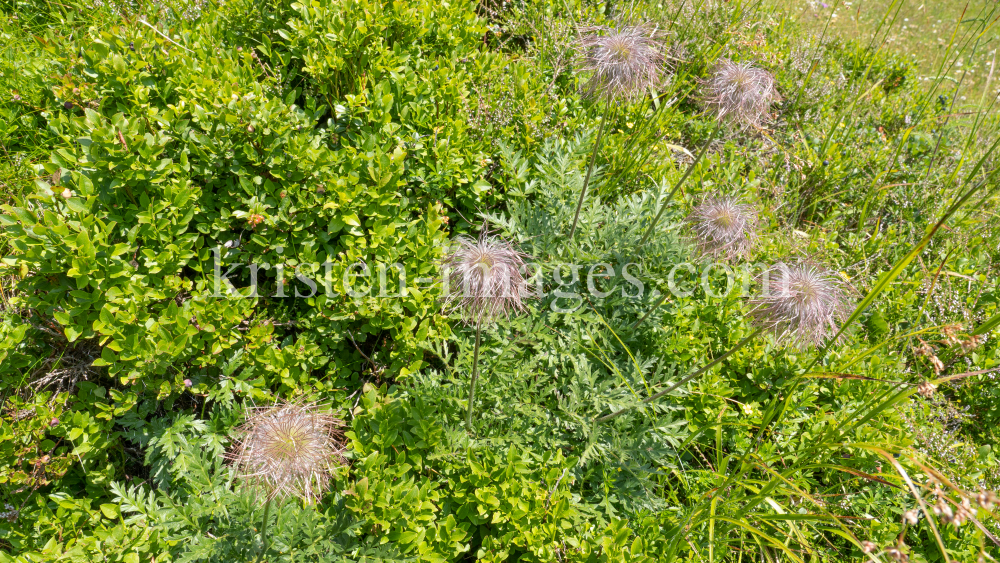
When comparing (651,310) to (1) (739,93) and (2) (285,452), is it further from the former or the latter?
(2) (285,452)

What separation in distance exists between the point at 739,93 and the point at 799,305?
4.07 feet

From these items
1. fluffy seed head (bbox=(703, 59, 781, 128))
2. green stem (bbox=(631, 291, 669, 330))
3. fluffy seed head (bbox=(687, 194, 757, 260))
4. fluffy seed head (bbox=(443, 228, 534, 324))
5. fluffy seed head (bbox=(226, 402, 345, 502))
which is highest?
fluffy seed head (bbox=(703, 59, 781, 128))

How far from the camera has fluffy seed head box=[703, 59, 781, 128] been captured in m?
3.31

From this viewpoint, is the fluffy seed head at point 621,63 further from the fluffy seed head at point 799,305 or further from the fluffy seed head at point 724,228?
the fluffy seed head at point 799,305

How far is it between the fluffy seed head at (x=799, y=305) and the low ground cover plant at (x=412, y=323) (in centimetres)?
2

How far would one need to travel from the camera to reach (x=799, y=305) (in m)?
2.86

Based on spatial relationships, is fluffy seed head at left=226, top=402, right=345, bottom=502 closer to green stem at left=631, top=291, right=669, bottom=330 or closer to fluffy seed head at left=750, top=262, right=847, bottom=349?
green stem at left=631, top=291, right=669, bottom=330

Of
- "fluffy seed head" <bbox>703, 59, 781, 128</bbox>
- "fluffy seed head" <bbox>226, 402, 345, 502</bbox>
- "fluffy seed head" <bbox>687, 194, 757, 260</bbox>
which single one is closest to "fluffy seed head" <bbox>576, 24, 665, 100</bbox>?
"fluffy seed head" <bbox>703, 59, 781, 128</bbox>

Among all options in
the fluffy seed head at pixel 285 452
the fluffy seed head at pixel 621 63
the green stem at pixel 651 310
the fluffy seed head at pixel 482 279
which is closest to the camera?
the fluffy seed head at pixel 285 452

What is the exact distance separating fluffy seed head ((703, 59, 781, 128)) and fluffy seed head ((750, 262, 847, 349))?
913mm

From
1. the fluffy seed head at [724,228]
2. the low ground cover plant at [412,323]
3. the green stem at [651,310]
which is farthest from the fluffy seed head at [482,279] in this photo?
the fluffy seed head at [724,228]

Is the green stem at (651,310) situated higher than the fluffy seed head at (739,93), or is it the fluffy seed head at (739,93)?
the fluffy seed head at (739,93)

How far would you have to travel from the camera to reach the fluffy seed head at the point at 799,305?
9.43 ft

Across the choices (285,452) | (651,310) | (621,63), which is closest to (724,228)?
(651,310)
